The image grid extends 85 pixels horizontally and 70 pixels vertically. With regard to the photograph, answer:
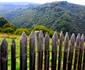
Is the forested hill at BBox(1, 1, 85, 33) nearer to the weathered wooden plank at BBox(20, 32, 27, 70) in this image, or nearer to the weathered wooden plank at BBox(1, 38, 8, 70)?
the weathered wooden plank at BBox(20, 32, 27, 70)

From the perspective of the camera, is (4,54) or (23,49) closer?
(4,54)

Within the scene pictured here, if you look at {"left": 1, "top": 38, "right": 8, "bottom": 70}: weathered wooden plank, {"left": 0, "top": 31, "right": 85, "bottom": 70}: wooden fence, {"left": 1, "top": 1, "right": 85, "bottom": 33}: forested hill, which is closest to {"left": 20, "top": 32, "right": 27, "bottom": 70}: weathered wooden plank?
{"left": 0, "top": 31, "right": 85, "bottom": 70}: wooden fence

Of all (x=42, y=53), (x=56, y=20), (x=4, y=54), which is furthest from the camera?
(x=56, y=20)

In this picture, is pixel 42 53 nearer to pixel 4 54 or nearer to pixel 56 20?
pixel 4 54

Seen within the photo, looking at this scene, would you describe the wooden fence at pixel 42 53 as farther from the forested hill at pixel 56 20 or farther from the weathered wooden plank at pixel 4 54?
the forested hill at pixel 56 20

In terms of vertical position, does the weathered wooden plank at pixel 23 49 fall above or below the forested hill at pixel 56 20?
below

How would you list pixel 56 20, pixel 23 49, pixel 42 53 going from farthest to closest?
1. pixel 56 20
2. pixel 42 53
3. pixel 23 49

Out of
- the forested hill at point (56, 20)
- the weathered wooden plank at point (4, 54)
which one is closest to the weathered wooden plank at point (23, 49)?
the weathered wooden plank at point (4, 54)

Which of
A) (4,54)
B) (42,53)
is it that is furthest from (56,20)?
(4,54)

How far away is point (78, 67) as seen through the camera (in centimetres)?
561

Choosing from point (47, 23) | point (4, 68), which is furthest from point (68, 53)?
point (47, 23)

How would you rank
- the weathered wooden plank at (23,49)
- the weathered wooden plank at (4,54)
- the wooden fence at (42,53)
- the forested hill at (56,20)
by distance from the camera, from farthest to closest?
the forested hill at (56,20), the weathered wooden plank at (23,49), the wooden fence at (42,53), the weathered wooden plank at (4,54)

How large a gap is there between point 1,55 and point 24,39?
0.55 meters

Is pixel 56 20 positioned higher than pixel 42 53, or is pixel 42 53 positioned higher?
pixel 56 20
